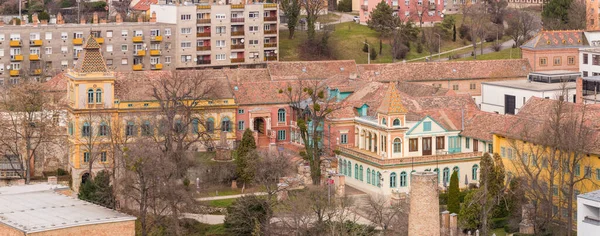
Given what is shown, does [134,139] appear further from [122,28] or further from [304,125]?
[122,28]

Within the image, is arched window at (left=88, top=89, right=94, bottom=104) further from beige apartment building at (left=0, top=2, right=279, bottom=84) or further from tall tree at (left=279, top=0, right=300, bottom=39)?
tall tree at (left=279, top=0, right=300, bottom=39)

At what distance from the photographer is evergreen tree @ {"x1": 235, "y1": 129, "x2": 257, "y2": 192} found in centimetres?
8725

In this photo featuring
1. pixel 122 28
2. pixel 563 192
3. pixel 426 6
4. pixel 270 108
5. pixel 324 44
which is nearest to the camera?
pixel 563 192

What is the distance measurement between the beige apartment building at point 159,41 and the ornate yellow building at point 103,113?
19120 millimetres

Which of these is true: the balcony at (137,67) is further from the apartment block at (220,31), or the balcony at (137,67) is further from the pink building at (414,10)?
the pink building at (414,10)

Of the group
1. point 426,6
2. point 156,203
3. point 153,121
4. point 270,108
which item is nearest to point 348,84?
point 270,108

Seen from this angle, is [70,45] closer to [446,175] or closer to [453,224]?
[446,175]

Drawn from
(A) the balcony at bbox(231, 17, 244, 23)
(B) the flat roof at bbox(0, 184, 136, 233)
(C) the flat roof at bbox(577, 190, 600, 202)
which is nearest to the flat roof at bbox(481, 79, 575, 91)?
(A) the balcony at bbox(231, 17, 244, 23)

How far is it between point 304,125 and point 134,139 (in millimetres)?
10393

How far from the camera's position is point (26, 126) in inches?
3583

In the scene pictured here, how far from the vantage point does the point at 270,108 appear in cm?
9788

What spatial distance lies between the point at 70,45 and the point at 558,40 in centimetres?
3552

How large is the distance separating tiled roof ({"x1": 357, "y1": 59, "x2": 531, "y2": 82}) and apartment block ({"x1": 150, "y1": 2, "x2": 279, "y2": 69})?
1520 cm

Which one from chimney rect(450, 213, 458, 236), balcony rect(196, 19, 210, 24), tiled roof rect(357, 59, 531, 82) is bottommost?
chimney rect(450, 213, 458, 236)
